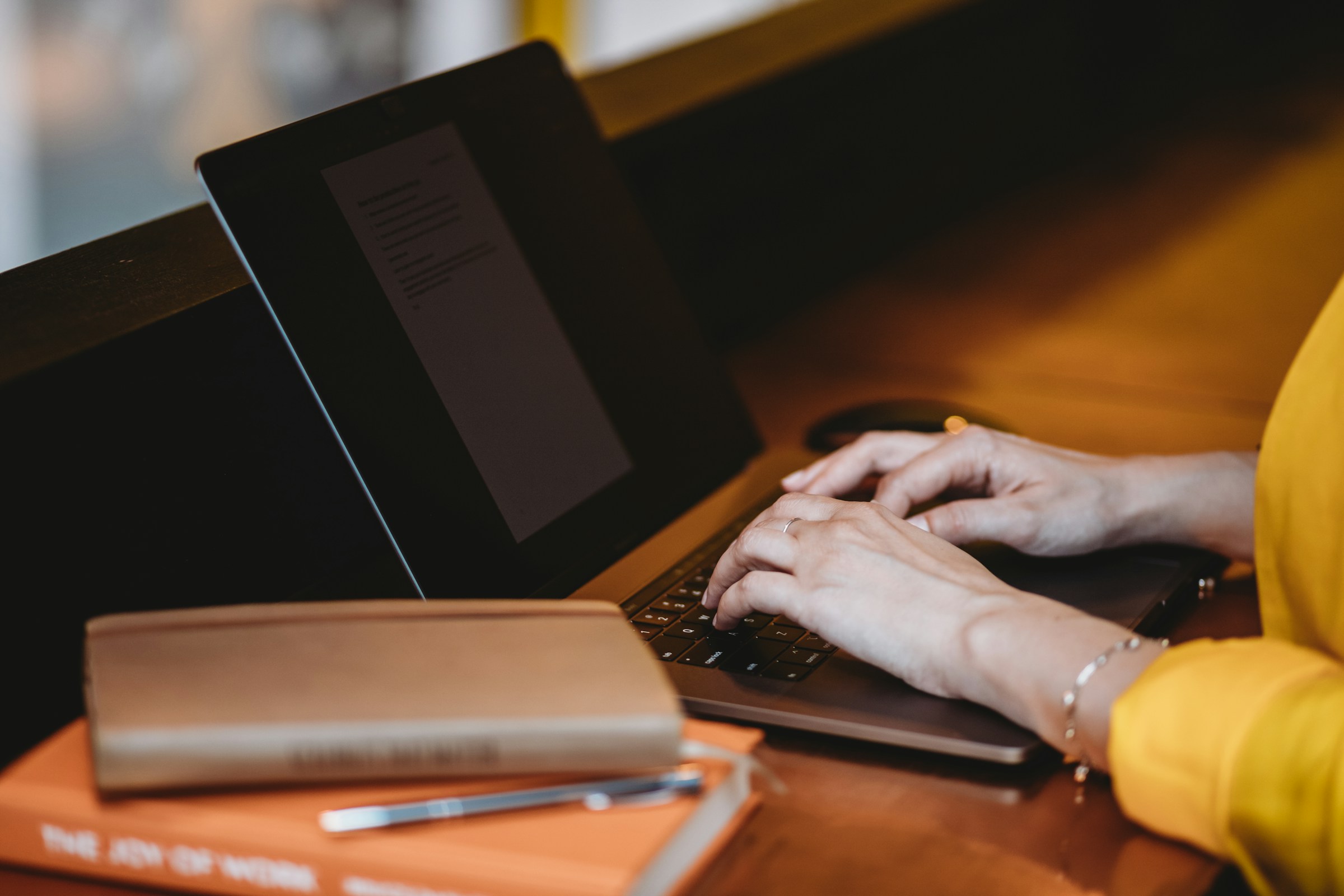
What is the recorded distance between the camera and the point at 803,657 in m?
0.74

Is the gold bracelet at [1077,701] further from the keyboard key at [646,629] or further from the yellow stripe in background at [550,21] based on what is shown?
the yellow stripe in background at [550,21]

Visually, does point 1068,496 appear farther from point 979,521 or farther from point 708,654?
point 708,654

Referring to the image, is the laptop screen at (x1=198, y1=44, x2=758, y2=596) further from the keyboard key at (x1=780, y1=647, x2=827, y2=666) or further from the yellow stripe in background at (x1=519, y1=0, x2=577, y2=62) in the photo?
the yellow stripe in background at (x1=519, y1=0, x2=577, y2=62)

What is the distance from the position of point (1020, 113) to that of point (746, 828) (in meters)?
A: 1.72

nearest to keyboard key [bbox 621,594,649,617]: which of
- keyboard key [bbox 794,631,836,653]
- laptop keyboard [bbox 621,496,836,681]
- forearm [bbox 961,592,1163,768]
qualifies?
laptop keyboard [bbox 621,496,836,681]

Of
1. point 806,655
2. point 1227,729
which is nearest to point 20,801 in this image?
point 806,655

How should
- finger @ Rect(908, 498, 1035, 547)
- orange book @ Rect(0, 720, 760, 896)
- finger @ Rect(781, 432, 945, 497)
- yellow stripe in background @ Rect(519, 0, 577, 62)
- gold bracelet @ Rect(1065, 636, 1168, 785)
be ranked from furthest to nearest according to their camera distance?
1. yellow stripe in background @ Rect(519, 0, 577, 62)
2. finger @ Rect(781, 432, 945, 497)
3. finger @ Rect(908, 498, 1035, 547)
4. gold bracelet @ Rect(1065, 636, 1168, 785)
5. orange book @ Rect(0, 720, 760, 896)

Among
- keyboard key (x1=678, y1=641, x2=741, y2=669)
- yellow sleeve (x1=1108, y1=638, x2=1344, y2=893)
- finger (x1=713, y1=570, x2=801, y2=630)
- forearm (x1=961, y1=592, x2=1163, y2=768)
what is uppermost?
finger (x1=713, y1=570, x2=801, y2=630)

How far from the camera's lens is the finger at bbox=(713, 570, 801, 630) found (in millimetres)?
716

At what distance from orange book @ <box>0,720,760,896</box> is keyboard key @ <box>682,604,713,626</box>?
0.22 meters

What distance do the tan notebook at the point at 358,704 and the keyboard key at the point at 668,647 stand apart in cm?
18

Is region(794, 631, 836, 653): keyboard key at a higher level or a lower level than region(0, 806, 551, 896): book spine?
lower

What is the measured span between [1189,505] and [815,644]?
300 millimetres

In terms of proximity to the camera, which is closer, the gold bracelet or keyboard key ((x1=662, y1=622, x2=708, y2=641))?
the gold bracelet
